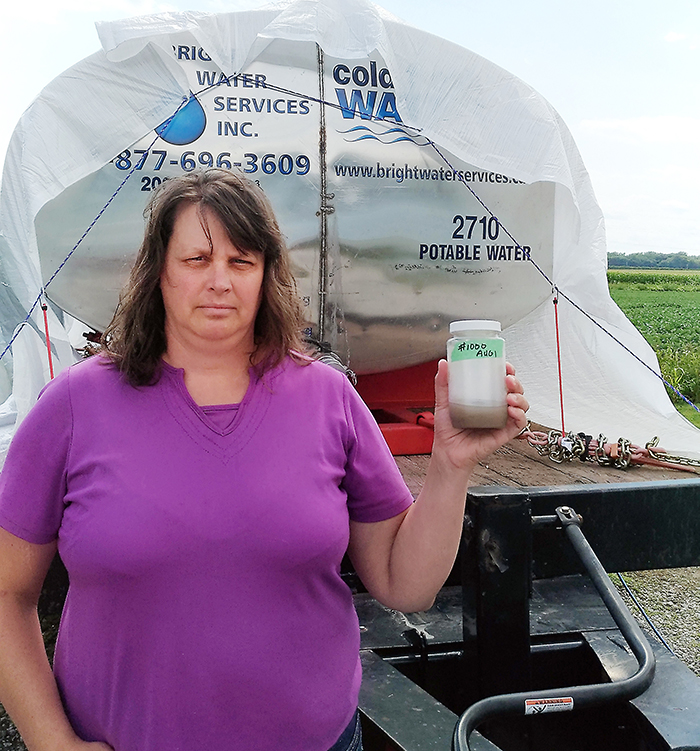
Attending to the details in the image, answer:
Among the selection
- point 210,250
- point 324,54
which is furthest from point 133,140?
point 210,250

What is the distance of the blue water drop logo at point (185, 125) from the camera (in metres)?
2.78

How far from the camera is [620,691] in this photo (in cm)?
130

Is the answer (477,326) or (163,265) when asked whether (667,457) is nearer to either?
(477,326)

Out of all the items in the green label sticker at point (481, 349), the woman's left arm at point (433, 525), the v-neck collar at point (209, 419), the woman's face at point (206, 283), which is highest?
the woman's face at point (206, 283)

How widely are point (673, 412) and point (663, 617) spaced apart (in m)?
0.99

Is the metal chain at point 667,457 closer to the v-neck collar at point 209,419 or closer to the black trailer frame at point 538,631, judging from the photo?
the black trailer frame at point 538,631

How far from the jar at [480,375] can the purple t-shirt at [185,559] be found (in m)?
0.24

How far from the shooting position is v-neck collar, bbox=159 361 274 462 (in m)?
1.12

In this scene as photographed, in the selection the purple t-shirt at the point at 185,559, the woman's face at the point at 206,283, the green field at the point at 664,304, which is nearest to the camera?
the purple t-shirt at the point at 185,559

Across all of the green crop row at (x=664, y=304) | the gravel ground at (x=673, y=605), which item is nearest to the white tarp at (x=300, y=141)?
the gravel ground at (x=673, y=605)

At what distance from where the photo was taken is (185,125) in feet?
9.16

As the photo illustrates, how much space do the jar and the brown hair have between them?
31 cm

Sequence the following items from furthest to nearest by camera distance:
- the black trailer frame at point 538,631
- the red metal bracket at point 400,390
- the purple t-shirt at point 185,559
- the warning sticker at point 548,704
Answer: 1. the red metal bracket at point 400,390
2. the black trailer frame at point 538,631
3. the warning sticker at point 548,704
4. the purple t-shirt at point 185,559

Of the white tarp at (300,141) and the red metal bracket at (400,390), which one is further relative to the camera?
the red metal bracket at (400,390)
